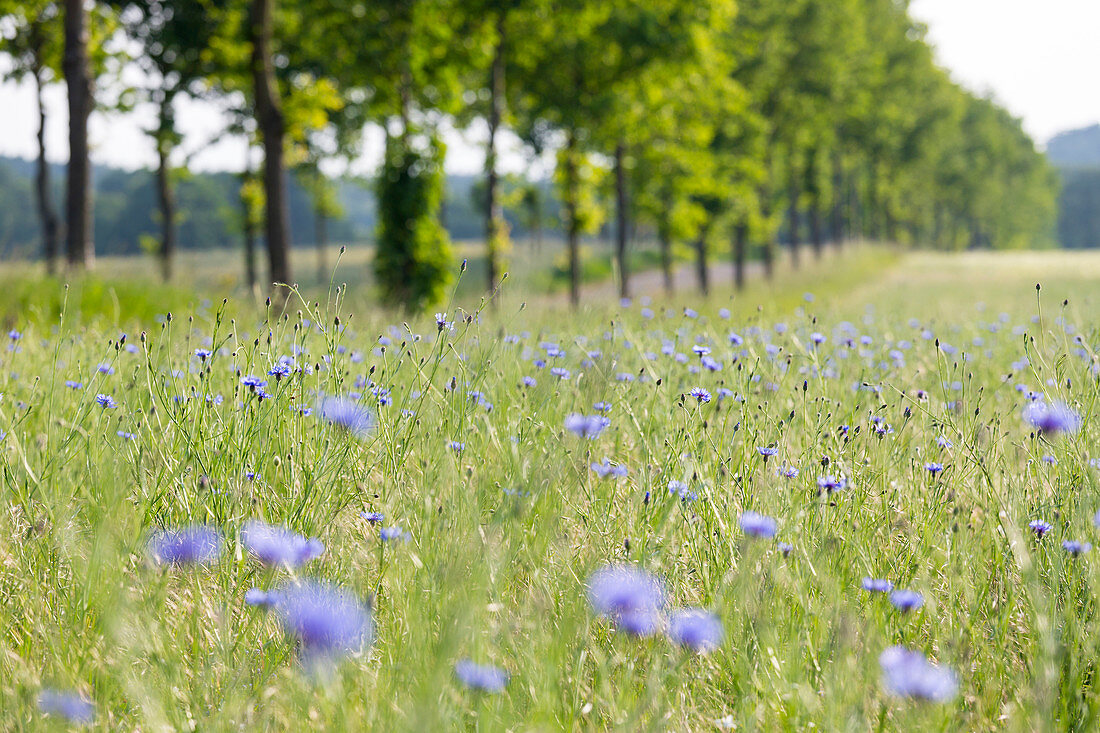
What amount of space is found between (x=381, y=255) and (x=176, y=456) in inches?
459

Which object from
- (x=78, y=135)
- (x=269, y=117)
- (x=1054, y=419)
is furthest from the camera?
(x=269, y=117)

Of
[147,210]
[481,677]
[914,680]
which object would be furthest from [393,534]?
[147,210]

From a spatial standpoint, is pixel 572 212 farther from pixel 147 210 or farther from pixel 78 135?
pixel 147 210

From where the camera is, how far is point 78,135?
9.73 m

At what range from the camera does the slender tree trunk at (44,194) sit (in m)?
16.0

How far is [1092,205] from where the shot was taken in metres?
102

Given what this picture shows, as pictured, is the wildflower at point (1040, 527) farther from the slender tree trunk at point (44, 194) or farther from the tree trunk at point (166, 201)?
the tree trunk at point (166, 201)

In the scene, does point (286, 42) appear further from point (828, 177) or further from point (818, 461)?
point (828, 177)

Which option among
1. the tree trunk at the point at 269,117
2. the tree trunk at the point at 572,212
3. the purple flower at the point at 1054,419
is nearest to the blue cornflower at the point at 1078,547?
the purple flower at the point at 1054,419

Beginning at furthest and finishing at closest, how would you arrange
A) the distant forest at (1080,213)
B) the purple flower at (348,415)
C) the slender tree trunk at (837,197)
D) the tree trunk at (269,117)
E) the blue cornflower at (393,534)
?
the distant forest at (1080,213), the slender tree trunk at (837,197), the tree trunk at (269,117), the purple flower at (348,415), the blue cornflower at (393,534)

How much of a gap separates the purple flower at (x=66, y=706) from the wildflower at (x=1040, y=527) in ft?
6.40

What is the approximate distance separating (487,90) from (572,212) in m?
3.73

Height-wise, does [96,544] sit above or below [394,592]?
above

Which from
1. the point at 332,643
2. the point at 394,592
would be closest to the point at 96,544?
the point at 394,592
